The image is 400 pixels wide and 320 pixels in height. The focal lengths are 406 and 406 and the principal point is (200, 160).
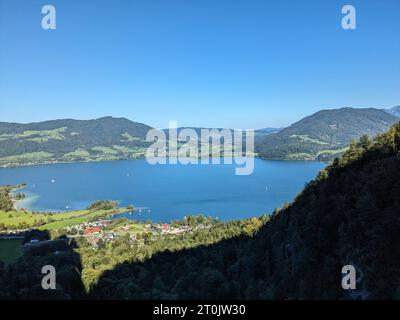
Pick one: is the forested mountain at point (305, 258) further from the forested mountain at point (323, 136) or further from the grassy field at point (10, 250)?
the forested mountain at point (323, 136)

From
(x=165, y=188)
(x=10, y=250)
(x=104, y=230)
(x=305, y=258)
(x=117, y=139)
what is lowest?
(x=104, y=230)

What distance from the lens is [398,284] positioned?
7395 millimetres

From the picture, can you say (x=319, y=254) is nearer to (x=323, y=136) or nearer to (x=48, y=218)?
(x=48, y=218)

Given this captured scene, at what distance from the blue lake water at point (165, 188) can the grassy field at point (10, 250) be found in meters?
17.5

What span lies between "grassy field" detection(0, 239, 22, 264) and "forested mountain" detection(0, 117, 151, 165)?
3757 inches

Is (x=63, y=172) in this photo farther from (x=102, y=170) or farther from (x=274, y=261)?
(x=274, y=261)

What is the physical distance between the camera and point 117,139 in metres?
174

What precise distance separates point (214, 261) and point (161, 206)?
3720 centimetres

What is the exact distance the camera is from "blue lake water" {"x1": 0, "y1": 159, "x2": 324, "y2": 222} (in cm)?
5416

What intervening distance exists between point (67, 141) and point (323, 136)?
324 ft

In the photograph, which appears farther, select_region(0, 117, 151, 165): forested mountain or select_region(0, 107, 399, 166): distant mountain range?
select_region(0, 117, 151, 165): forested mountain

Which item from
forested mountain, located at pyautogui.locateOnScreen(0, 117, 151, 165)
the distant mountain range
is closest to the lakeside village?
the distant mountain range

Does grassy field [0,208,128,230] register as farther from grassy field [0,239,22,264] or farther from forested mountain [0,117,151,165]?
forested mountain [0,117,151,165]

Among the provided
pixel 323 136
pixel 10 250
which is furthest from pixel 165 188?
pixel 323 136
